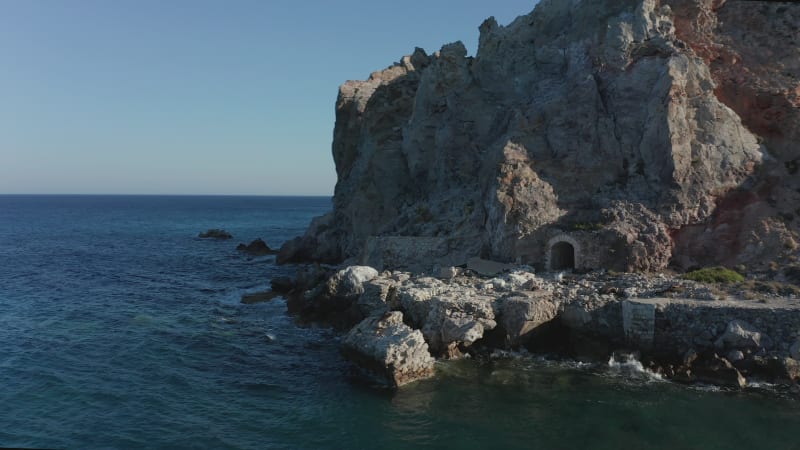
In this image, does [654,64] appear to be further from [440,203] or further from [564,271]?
[440,203]

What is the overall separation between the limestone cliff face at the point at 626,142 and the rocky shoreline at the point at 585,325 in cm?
473

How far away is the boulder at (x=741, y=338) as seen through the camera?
2109 cm

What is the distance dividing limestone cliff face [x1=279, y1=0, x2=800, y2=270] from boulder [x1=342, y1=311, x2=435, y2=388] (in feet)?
40.4

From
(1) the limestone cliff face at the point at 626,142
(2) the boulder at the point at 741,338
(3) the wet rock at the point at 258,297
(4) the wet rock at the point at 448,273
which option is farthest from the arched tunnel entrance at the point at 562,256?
(3) the wet rock at the point at 258,297

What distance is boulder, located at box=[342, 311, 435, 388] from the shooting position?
21.3m

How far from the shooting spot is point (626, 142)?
34062 millimetres

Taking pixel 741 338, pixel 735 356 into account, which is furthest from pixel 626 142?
pixel 735 356

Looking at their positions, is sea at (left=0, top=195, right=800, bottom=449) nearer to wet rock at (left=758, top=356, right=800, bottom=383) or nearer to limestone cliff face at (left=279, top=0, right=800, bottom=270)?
wet rock at (left=758, top=356, right=800, bottom=383)

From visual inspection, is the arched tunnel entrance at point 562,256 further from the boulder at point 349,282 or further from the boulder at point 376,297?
the boulder at point 349,282

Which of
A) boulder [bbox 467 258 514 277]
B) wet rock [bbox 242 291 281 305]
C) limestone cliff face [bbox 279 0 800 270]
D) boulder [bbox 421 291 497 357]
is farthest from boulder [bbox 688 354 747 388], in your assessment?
wet rock [bbox 242 291 281 305]

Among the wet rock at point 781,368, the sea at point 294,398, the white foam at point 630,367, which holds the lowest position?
the sea at point 294,398

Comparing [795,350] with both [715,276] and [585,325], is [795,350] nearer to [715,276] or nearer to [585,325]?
[715,276]

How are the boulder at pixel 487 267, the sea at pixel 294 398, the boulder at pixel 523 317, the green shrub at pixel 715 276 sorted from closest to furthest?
the sea at pixel 294 398 → the boulder at pixel 523 317 → the green shrub at pixel 715 276 → the boulder at pixel 487 267

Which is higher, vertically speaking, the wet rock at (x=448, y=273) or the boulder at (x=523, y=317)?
the wet rock at (x=448, y=273)
